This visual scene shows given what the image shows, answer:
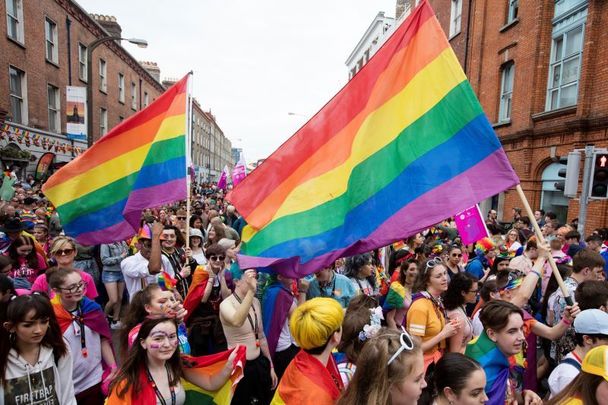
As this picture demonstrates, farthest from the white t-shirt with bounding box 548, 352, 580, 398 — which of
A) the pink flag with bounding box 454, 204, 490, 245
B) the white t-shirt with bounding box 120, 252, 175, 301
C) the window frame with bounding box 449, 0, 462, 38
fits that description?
the window frame with bounding box 449, 0, 462, 38

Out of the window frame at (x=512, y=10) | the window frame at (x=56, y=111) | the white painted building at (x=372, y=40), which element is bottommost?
the window frame at (x=56, y=111)

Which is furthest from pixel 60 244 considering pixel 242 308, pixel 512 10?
pixel 512 10

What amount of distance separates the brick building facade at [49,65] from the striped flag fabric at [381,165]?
32.6 feet

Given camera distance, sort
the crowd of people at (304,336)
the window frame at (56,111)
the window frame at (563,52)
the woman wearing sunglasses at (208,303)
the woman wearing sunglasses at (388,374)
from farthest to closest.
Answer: the window frame at (56,111), the window frame at (563,52), the woman wearing sunglasses at (208,303), the crowd of people at (304,336), the woman wearing sunglasses at (388,374)

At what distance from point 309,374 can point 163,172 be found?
10.6 ft

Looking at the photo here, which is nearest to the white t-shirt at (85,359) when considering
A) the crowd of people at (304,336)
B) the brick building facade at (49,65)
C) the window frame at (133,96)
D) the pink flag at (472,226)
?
the crowd of people at (304,336)

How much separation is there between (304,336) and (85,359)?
1830mm

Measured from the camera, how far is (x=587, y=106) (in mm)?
10609

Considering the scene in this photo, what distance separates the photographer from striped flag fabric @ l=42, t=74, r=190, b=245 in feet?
14.5

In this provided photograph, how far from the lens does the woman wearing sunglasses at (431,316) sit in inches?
116

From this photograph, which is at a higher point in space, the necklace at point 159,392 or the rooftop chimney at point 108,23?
the rooftop chimney at point 108,23

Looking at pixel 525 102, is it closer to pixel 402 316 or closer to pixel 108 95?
pixel 402 316

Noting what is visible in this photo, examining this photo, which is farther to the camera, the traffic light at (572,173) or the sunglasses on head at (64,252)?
the traffic light at (572,173)

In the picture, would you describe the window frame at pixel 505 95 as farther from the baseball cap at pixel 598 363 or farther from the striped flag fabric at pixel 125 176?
the baseball cap at pixel 598 363
